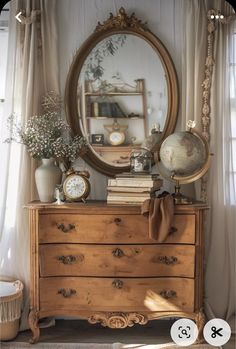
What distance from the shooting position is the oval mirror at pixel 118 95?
12.4 ft

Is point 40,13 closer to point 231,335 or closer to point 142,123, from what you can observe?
point 142,123

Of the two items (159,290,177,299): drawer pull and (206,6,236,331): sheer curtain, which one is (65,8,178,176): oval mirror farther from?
(159,290,177,299): drawer pull

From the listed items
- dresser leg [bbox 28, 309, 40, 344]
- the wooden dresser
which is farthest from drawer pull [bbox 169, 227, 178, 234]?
dresser leg [bbox 28, 309, 40, 344]

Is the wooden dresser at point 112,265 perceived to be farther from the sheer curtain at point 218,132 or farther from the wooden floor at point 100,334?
the sheer curtain at point 218,132

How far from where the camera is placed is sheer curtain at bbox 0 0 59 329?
12.1 feet

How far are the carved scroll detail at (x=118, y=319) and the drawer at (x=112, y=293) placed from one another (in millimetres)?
39

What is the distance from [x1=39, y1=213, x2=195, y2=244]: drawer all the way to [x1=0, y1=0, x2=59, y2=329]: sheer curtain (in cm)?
47

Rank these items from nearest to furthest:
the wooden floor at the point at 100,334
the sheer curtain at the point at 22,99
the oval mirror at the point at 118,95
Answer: the wooden floor at the point at 100,334 < the sheer curtain at the point at 22,99 < the oval mirror at the point at 118,95

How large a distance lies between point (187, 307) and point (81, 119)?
5.40ft

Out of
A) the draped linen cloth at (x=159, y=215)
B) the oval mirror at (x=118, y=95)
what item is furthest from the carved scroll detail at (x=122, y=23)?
the draped linen cloth at (x=159, y=215)

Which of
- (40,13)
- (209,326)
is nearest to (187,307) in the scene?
(209,326)

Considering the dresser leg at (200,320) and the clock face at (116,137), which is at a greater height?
the clock face at (116,137)

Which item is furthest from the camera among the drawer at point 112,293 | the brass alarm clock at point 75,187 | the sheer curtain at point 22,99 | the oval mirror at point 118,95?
the oval mirror at point 118,95

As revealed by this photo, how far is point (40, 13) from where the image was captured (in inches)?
147
